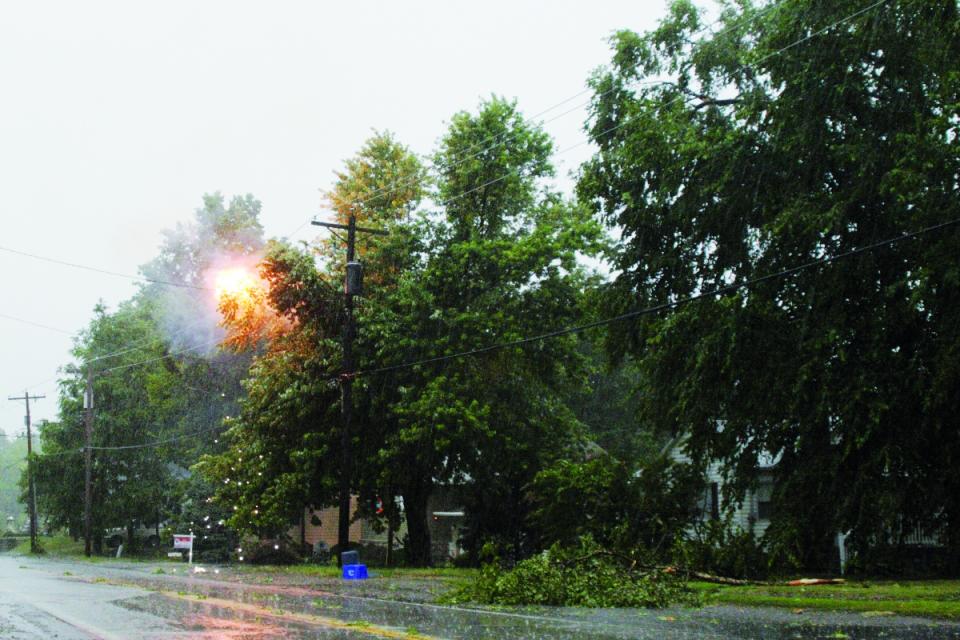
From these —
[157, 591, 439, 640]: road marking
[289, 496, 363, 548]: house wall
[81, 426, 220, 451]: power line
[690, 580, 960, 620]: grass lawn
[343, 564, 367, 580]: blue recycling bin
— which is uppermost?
[81, 426, 220, 451]: power line

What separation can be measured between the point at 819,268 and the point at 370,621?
14.0 meters

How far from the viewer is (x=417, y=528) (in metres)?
35.3

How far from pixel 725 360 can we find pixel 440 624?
43.8 feet

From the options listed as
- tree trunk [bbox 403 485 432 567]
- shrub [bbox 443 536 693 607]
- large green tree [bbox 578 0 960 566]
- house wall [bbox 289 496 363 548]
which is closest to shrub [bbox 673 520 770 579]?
large green tree [bbox 578 0 960 566]

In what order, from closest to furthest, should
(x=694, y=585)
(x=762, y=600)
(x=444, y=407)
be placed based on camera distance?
(x=762, y=600), (x=694, y=585), (x=444, y=407)

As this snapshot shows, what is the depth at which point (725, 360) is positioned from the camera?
22516 millimetres

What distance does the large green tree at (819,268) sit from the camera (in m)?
19.7

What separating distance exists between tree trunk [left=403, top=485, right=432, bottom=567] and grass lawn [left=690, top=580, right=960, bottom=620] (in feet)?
58.9

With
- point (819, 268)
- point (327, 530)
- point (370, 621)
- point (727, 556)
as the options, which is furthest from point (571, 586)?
point (327, 530)

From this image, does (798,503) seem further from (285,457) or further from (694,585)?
(285,457)

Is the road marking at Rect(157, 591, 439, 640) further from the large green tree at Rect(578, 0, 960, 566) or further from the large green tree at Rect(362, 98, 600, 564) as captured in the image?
the large green tree at Rect(362, 98, 600, 564)

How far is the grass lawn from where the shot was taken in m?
12.5

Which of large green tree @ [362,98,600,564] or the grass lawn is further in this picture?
large green tree @ [362,98,600,564]

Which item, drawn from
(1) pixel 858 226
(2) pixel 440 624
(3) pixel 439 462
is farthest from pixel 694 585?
(3) pixel 439 462
